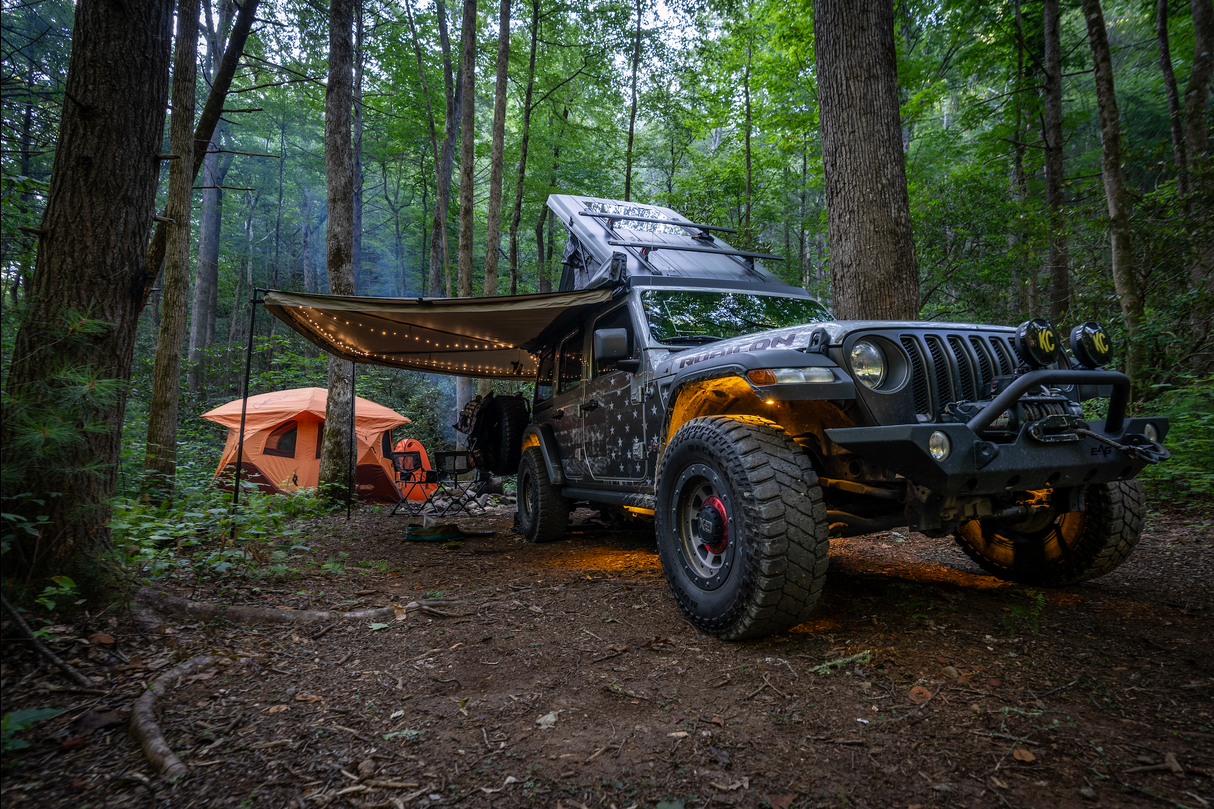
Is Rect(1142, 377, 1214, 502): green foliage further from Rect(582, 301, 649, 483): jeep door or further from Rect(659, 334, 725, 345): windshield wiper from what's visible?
Rect(582, 301, 649, 483): jeep door

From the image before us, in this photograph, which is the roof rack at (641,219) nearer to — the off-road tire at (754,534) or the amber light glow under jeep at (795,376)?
the off-road tire at (754,534)

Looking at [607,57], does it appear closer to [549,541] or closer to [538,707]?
[549,541]

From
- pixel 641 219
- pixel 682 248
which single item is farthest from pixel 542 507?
pixel 641 219

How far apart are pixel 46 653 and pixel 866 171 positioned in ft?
19.7

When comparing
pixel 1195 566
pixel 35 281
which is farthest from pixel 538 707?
pixel 1195 566

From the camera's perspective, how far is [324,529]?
254 inches

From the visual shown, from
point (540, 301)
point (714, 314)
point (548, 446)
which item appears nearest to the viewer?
point (714, 314)

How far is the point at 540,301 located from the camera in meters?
4.99

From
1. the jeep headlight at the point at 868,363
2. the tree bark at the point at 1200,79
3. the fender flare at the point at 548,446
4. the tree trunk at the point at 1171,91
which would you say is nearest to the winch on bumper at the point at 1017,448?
the jeep headlight at the point at 868,363

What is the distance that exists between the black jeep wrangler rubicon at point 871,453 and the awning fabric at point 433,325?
1.53m

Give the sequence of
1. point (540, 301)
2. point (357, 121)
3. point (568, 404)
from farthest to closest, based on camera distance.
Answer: point (357, 121), point (568, 404), point (540, 301)

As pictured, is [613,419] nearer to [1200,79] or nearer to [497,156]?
[497,156]

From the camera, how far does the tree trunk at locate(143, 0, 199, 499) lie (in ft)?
20.3

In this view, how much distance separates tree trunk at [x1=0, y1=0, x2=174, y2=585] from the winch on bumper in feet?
10.8
